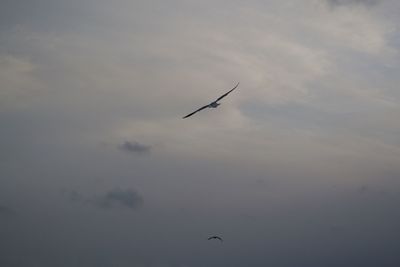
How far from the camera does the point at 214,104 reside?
3762 inches
